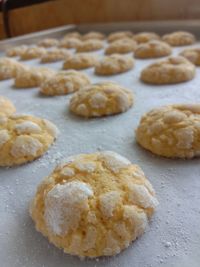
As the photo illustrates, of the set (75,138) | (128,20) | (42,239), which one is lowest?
(128,20)

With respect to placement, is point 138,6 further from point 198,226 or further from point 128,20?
point 198,226

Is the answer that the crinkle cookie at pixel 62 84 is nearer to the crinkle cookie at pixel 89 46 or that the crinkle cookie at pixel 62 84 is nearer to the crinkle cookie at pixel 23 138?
the crinkle cookie at pixel 23 138

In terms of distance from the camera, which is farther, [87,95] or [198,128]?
[87,95]

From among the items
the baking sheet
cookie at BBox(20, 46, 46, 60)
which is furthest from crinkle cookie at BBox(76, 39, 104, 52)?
the baking sheet

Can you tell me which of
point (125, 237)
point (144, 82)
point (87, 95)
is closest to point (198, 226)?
point (125, 237)

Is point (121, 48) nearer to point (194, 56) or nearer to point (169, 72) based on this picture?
point (194, 56)

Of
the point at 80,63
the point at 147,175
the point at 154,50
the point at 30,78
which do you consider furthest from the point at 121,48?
the point at 147,175
